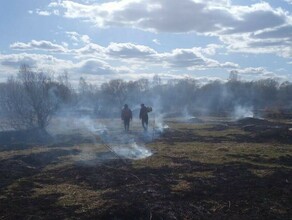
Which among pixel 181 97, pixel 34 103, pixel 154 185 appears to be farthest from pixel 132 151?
pixel 181 97

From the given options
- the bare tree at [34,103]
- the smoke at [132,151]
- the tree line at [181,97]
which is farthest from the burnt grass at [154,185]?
the tree line at [181,97]

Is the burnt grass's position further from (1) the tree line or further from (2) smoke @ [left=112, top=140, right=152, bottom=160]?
(1) the tree line

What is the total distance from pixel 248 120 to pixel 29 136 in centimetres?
2548

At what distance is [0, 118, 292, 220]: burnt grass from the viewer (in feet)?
33.0

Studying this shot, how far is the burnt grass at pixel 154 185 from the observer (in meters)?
10.1

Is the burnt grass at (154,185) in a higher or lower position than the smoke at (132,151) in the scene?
higher

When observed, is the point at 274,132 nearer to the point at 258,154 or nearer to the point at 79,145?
the point at 258,154

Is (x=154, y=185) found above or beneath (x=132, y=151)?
above

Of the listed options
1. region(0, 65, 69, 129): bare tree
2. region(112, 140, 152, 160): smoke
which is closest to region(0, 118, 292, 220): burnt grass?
region(112, 140, 152, 160): smoke

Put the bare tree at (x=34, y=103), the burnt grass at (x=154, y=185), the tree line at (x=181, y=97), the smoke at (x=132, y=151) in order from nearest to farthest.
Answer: the burnt grass at (x=154, y=185) → the smoke at (x=132, y=151) → the bare tree at (x=34, y=103) → the tree line at (x=181, y=97)

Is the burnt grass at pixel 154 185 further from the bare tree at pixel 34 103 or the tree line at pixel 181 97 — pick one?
the tree line at pixel 181 97

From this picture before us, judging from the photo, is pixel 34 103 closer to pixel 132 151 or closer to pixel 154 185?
pixel 132 151

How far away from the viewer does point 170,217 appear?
9.55 m

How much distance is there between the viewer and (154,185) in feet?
42.5
